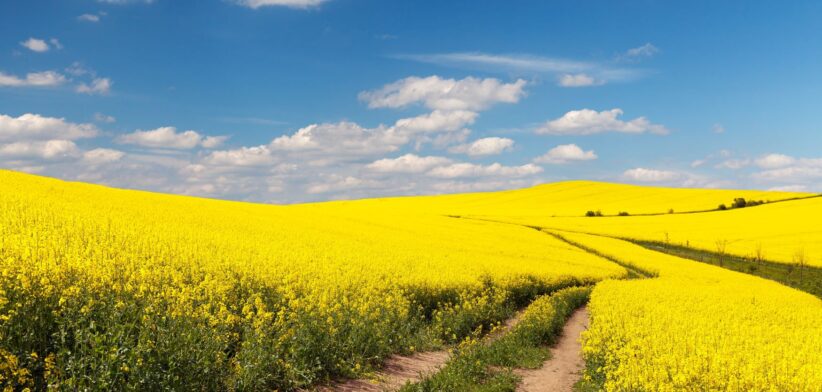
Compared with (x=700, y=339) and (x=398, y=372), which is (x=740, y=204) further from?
(x=398, y=372)

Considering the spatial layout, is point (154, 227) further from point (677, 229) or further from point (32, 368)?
point (677, 229)

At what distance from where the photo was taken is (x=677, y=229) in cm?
5875

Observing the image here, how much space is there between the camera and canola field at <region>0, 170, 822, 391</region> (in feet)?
25.4

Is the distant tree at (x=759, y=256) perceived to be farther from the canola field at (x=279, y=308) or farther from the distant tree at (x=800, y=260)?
the canola field at (x=279, y=308)

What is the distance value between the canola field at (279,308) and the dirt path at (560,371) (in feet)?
2.93

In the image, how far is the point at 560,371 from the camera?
12391 millimetres

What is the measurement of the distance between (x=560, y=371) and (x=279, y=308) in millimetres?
6259

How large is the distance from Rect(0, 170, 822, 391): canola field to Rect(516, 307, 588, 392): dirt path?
89cm

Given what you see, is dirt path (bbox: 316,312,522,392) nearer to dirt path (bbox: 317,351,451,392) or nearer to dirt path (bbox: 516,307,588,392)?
dirt path (bbox: 317,351,451,392)

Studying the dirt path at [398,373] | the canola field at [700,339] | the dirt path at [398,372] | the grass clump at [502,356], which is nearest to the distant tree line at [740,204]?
the canola field at [700,339]

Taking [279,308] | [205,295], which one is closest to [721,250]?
[279,308]

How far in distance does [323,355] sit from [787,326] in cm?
1342

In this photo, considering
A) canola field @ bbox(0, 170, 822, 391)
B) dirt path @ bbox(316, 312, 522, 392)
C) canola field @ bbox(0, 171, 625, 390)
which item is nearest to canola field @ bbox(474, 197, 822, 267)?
canola field @ bbox(0, 170, 822, 391)

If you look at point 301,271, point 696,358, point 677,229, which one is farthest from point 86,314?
point 677,229
